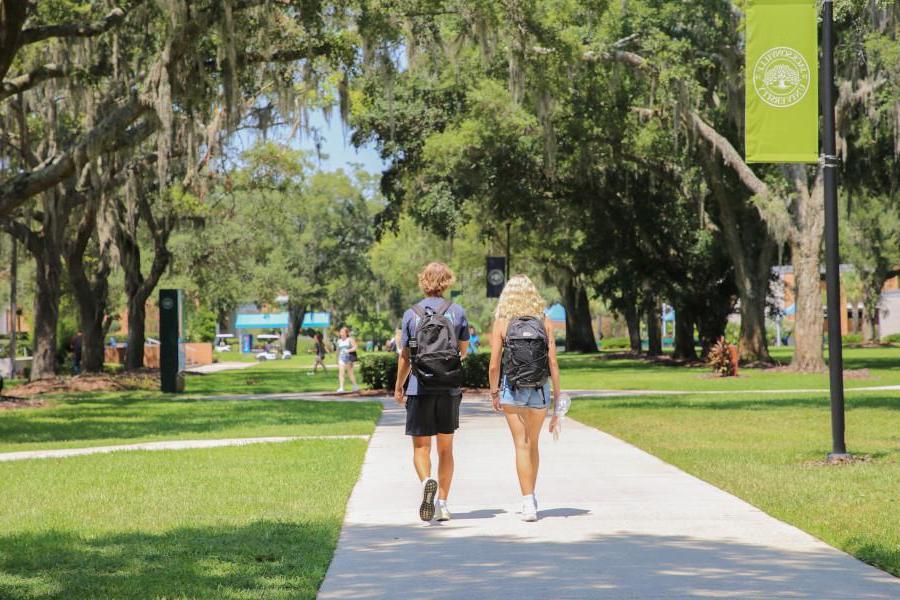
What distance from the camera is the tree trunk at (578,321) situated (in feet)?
237

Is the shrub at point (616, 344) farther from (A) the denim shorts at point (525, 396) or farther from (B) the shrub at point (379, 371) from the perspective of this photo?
(A) the denim shorts at point (525, 396)

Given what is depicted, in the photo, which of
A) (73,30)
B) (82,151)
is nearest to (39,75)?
(73,30)

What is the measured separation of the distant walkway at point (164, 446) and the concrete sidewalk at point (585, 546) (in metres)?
4.42

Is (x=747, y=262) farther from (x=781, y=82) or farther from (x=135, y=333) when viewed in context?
(x=781, y=82)

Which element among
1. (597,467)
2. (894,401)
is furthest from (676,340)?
(597,467)

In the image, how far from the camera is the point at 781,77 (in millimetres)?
13500

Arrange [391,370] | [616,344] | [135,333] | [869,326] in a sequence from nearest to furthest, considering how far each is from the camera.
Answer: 1. [391,370]
2. [135,333]
3. [869,326]
4. [616,344]

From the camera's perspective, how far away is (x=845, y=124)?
114 feet

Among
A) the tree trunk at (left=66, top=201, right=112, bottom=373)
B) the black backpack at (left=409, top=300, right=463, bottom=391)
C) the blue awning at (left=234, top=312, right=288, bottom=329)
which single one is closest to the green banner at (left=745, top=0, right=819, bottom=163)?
the black backpack at (left=409, top=300, right=463, bottom=391)

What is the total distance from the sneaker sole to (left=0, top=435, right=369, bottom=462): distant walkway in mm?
7404

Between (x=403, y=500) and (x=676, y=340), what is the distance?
42.6m

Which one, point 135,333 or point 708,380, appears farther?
point 135,333

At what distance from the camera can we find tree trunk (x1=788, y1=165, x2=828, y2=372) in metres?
35.3

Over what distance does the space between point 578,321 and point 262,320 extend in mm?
46695
